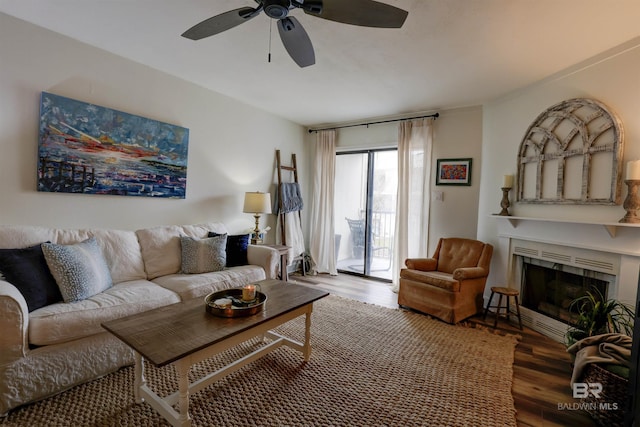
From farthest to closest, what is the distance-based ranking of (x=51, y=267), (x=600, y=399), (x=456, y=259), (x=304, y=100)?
(x=304, y=100), (x=456, y=259), (x=51, y=267), (x=600, y=399)

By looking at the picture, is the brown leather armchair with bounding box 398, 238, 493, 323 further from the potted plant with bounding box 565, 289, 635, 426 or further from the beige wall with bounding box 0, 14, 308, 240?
the beige wall with bounding box 0, 14, 308, 240

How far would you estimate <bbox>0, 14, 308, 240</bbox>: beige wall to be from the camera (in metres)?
2.22

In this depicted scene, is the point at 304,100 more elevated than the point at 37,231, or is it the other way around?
the point at 304,100

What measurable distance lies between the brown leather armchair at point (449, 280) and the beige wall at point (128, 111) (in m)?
2.41

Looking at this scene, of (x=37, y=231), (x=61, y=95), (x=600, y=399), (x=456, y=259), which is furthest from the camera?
(x=456, y=259)

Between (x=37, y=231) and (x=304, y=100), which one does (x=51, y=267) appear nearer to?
(x=37, y=231)

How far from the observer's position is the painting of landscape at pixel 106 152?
2.38m

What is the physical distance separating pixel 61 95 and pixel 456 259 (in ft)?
14.0

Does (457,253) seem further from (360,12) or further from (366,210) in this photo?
(360,12)

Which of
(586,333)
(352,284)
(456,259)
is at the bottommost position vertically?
(352,284)

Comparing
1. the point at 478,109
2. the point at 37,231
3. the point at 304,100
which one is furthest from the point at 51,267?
the point at 478,109

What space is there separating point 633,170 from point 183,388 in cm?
330

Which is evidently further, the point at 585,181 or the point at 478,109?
the point at 478,109

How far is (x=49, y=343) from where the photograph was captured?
1.68 metres
